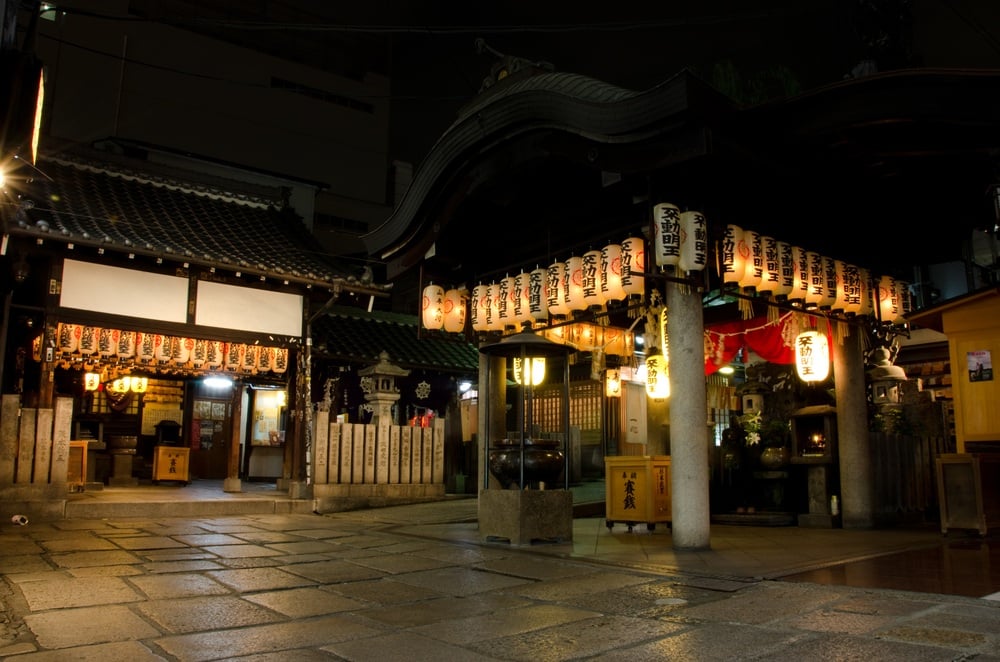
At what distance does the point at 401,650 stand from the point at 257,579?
2.99 m

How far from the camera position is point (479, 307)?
1322cm

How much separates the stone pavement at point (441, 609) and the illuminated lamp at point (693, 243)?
3.58 m

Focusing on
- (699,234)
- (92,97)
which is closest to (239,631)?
(699,234)

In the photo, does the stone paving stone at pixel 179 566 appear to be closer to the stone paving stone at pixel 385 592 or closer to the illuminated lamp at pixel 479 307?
the stone paving stone at pixel 385 592

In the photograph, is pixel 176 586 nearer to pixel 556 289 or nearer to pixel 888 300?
pixel 556 289

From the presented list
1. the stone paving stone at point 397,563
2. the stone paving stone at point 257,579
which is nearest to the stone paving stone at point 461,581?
the stone paving stone at point 397,563

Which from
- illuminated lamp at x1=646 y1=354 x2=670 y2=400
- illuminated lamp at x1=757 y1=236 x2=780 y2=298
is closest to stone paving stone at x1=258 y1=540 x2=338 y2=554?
illuminated lamp at x1=646 y1=354 x2=670 y2=400

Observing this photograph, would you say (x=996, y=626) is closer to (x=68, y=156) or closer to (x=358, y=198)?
(x=68, y=156)

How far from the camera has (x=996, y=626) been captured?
466 centimetres

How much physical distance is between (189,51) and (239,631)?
2745 cm

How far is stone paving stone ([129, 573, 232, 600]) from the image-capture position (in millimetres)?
6059

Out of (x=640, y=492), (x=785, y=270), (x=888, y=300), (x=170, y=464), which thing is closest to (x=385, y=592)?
(x=640, y=492)

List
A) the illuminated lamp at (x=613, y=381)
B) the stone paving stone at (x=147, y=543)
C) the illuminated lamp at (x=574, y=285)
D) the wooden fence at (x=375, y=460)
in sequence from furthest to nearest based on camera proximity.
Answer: the illuminated lamp at (x=613, y=381) < the wooden fence at (x=375, y=460) < the illuminated lamp at (x=574, y=285) < the stone paving stone at (x=147, y=543)

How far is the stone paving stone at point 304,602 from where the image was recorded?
5.49 m
